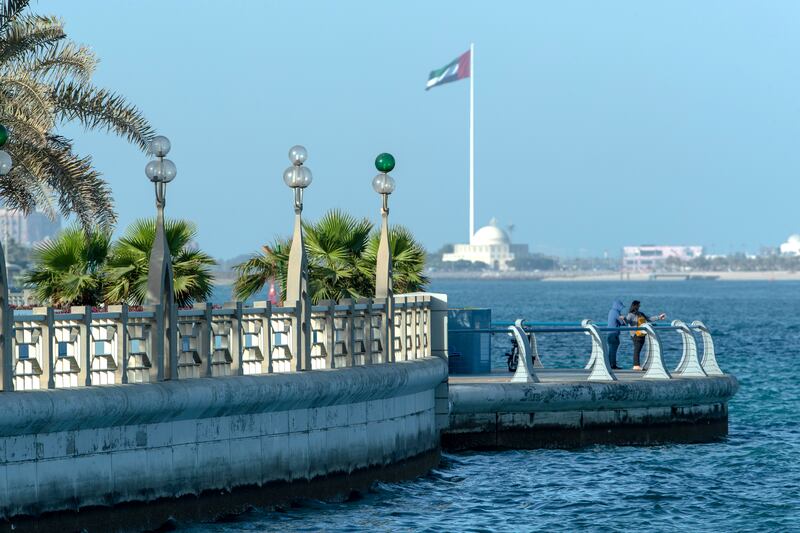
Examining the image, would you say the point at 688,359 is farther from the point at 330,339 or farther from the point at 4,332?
the point at 4,332

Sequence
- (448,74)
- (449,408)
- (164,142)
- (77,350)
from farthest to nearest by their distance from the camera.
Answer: (448,74) → (449,408) → (164,142) → (77,350)

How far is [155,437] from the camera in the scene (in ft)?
59.8

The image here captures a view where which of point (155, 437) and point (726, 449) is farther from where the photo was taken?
point (726, 449)

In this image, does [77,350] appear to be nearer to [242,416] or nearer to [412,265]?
[242,416]

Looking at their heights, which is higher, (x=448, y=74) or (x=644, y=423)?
(x=448, y=74)

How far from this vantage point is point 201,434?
19000 millimetres

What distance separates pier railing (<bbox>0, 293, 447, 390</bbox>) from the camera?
17.2 m

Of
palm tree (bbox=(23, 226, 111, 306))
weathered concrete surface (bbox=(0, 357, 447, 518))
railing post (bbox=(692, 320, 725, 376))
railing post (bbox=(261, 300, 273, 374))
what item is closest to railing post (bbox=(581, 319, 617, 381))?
railing post (bbox=(692, 320, 725, 376))

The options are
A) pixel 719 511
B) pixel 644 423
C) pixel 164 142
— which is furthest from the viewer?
pixel 644 423

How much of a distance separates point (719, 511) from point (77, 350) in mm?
9991

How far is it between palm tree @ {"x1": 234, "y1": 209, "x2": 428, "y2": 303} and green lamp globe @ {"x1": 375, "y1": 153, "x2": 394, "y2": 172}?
432cm

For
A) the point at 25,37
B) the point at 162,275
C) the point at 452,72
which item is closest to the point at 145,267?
the point at 25,37

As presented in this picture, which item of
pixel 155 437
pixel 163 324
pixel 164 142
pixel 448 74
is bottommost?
pixel 155 437

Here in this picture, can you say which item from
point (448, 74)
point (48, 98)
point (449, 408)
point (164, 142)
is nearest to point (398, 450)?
point (449, 408)
